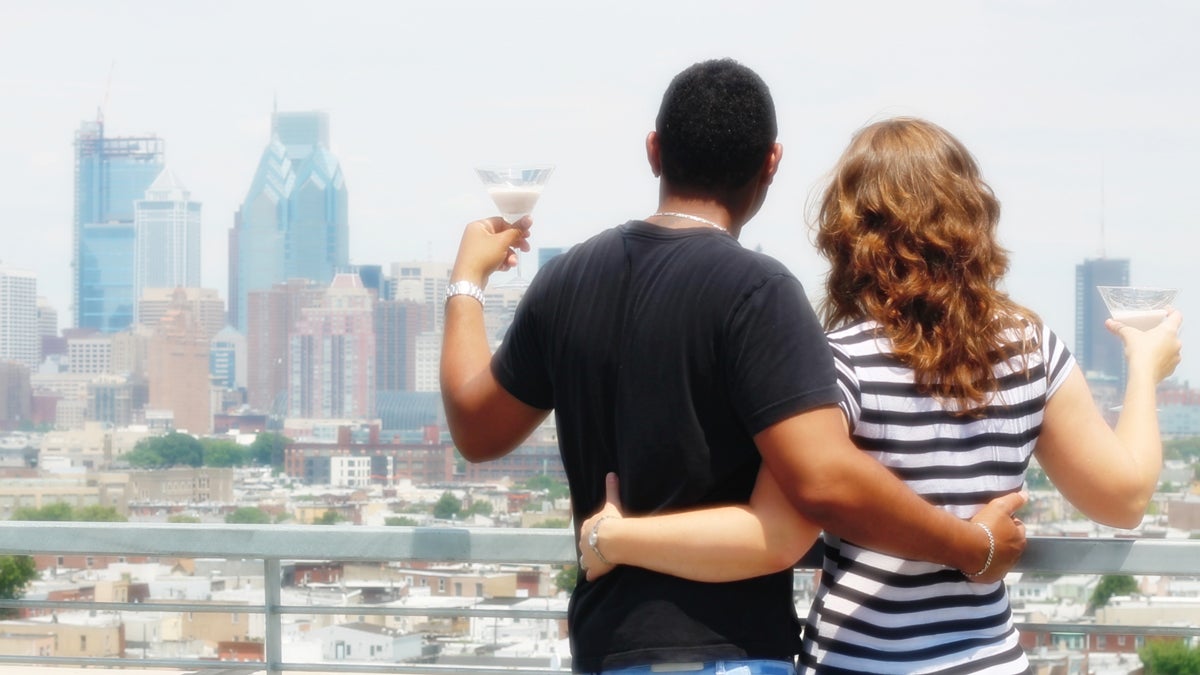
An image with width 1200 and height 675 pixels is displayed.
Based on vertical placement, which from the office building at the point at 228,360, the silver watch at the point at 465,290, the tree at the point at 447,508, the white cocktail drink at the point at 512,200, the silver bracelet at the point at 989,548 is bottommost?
the tree at the point at 447,508

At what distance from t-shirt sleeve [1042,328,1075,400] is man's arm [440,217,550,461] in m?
0.57

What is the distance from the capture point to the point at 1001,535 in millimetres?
1442

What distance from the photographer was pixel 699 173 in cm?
144

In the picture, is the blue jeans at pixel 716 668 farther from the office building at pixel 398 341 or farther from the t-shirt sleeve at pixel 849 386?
the office building at pixel 398 341

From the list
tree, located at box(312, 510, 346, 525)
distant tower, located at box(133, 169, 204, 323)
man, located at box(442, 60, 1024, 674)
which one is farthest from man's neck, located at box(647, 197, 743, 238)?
distant tower, located at box(133, 169, 204, 323)

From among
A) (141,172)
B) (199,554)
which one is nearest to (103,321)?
(141,172)

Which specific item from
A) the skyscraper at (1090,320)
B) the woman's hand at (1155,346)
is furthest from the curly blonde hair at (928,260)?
the skyscraper at (1090,320)

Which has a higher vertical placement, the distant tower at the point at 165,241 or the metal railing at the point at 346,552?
the distant tower at the point at 165,241

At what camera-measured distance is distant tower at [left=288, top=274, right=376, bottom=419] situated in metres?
95.8

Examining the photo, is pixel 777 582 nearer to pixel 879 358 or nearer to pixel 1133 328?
pixel 879 358

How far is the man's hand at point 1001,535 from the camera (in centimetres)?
144

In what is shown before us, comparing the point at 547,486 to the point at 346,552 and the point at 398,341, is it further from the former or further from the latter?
the point at 346,552

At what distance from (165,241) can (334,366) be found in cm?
4302

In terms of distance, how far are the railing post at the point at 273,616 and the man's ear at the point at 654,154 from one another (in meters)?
1.02
